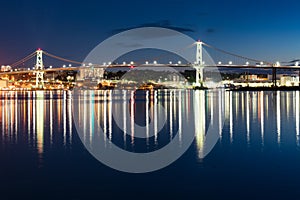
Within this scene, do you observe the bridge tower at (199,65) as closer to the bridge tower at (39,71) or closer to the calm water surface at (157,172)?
the bridge tower at (39,71)

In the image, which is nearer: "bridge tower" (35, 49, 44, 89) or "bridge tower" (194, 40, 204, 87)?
"bridge tower" (194, 40, 204, 87)

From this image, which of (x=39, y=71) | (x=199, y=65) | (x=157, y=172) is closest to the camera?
(x=157, y=172)

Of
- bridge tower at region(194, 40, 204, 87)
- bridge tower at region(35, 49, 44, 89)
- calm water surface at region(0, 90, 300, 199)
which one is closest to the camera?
calm water surface at region(0, 90, 300, 199)

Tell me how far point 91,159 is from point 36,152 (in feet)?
3.87

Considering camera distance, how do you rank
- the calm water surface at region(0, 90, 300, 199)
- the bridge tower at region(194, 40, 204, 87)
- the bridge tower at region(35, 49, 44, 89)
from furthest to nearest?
the bridge tower at region(35, 49, 44, 89), the bridge tower at region(194, 40, 204, 87), the calm water surface at region(0, 90, 300, 199)

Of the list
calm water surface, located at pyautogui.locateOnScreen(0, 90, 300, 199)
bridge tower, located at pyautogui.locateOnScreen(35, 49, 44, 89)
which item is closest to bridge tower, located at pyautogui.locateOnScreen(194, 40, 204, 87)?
bridge tower, located at pyautogui.locateOnScreen(35, 49, 44, 89)

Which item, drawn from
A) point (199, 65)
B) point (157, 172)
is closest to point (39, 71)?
point (199, 65)

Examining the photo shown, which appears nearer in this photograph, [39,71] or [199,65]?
[199,65]

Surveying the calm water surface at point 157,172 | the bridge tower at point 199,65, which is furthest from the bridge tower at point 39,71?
the calm water surface at point 157,172

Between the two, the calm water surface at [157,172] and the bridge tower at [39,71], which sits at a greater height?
the bridge tower at [39,71]

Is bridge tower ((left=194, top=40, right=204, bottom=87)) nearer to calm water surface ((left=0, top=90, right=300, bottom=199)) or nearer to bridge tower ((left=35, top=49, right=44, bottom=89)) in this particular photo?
bridge tower ((left=35, top=49, right=44, bottom=89))

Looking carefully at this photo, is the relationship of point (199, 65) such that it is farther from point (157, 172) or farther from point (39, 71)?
point (157, 172)

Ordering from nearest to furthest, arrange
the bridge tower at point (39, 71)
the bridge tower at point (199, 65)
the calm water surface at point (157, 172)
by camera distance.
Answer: the calm water surface at point (157, 172) → the bridge tower at point (199, 65) → the bridge tower at point (39, 71)

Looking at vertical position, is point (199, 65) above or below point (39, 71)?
above
